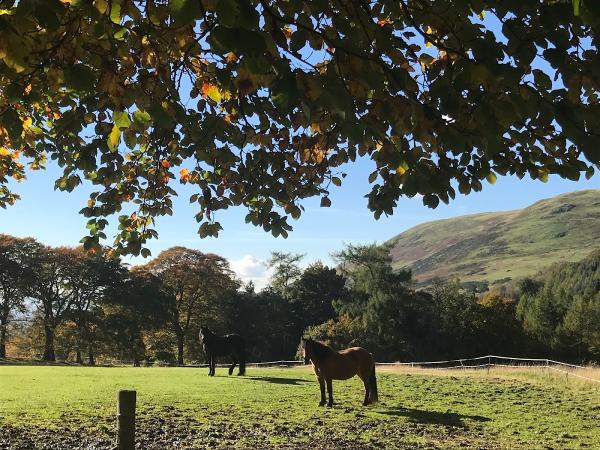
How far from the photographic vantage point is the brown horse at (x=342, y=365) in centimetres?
1159

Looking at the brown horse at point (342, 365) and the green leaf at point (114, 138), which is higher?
the green leaf at point (114, 138)

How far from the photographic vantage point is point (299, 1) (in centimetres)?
311

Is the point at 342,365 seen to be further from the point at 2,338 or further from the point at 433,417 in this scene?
the point at 2,338

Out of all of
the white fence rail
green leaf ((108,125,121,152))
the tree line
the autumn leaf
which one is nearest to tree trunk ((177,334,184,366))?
the tree line

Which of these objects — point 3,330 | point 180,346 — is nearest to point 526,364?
point 180,346

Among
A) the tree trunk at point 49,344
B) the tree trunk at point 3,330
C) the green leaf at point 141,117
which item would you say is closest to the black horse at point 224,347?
the green leaf at point 141,117

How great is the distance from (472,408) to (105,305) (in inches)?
1778

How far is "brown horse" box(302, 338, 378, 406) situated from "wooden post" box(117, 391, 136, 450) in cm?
764

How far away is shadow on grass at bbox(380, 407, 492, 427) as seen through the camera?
9531 mm

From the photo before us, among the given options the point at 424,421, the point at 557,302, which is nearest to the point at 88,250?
the point at 424,421

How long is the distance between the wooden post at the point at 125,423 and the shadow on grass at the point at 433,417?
671 cm

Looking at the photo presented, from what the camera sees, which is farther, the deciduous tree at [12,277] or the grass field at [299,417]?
the deciduous tree at [12,277]

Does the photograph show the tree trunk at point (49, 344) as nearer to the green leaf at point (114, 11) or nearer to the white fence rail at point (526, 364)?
the white fence rail at point (526, 364)

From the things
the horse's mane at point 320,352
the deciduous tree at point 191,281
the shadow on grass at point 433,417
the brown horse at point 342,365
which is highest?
the deciduous tree at point 191,281
